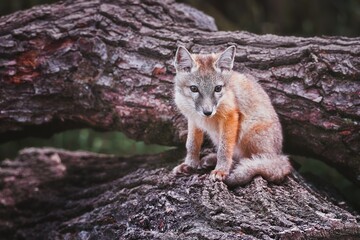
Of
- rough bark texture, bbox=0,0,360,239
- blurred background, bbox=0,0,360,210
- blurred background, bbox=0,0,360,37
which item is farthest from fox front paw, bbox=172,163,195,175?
blurred background, bbox=0,0,360,37

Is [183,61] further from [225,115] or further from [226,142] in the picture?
[226,142]

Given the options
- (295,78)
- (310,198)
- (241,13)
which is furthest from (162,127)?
(241,13)

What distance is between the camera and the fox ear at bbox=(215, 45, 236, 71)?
370 centimetres

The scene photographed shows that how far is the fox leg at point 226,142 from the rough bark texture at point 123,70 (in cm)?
50

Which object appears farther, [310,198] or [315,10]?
[315,10]

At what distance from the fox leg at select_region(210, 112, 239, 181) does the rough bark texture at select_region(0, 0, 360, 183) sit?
50cm

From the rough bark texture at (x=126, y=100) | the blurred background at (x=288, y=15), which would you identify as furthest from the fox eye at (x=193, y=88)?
the blurred background at (x=288, y=15)

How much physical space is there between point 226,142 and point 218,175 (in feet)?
A: 0.91

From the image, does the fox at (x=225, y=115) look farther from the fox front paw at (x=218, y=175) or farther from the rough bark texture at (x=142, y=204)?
the rough bark texture at (x=142, y=204)

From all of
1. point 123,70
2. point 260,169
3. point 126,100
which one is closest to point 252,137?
point 260,169

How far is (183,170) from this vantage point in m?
3.79

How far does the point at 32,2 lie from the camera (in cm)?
707

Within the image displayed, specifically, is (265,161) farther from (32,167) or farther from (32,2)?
(32,2)

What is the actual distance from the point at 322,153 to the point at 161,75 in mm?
1382
